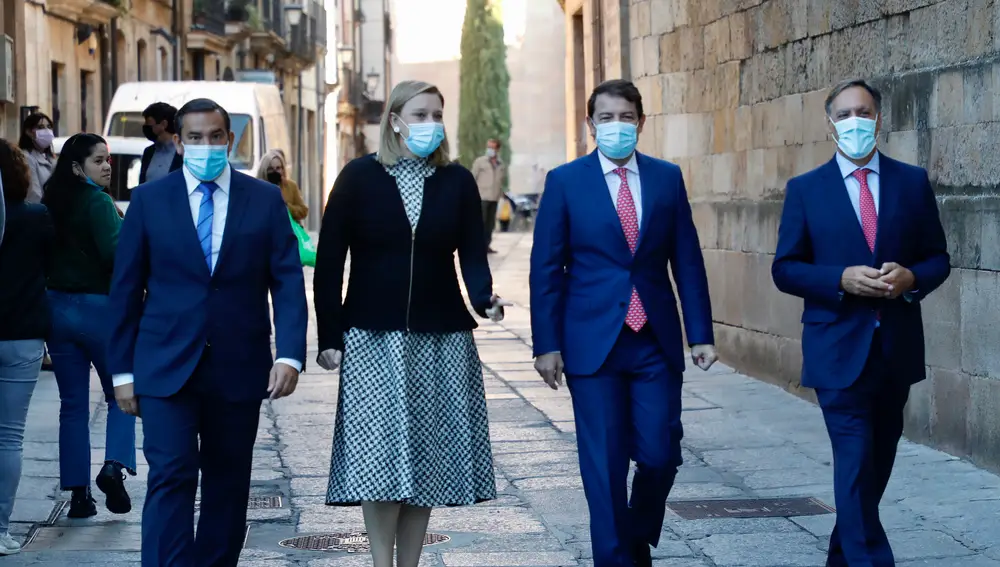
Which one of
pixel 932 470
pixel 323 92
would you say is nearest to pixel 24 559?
pixel 932 470

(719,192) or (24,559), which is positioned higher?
(719,192)

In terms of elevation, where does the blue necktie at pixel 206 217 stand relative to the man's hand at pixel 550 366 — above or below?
above

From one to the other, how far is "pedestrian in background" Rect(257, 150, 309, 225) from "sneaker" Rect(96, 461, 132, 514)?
5451mm

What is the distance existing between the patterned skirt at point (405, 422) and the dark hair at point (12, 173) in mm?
1845

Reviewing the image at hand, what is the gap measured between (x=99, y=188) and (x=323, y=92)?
45.0m

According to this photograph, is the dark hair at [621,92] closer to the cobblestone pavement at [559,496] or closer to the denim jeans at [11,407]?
the cobblestone pavement at [559,496]

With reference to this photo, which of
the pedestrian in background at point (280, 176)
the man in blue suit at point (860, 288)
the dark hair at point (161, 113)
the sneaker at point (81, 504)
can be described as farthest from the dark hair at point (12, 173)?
the pedestrian in background at point (280, 176)

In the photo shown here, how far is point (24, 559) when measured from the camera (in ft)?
21.1

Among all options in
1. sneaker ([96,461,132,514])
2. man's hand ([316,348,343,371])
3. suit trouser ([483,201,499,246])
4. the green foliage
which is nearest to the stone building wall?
man's hand ([316,348,343,371])

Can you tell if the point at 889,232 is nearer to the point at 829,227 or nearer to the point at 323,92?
the point at 829,227

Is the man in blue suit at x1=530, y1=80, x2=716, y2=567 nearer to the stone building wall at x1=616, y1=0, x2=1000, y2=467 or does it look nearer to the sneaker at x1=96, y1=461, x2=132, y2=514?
the sneaker at x1=96, y1=461, x2=132, y2=514

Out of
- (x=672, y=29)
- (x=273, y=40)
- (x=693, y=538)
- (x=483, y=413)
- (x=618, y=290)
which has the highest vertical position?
(x=273, y=40)

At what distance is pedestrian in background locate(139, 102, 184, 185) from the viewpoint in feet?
30.8

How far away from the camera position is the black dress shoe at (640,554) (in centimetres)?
566
